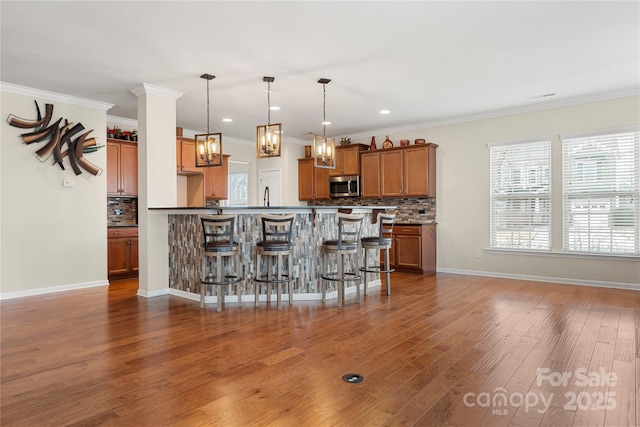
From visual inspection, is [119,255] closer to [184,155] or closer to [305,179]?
[184,155]

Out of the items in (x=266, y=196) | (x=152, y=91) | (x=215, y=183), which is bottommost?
(x=266, y=196)

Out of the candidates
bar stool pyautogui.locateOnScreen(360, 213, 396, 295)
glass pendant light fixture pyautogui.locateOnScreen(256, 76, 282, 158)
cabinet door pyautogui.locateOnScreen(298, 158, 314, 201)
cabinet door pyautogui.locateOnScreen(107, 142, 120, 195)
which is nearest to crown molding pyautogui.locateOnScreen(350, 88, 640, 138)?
cabinet door pyautogui.locateOnScreen(298, 158, 314, 201)

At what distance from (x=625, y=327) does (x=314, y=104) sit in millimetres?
4656

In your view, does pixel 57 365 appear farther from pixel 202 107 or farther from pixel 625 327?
pixel 625 327

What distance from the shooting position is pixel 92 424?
204 centimetres

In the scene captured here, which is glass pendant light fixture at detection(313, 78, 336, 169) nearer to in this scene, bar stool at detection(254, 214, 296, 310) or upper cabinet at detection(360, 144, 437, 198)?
bar stool at detection(254, 214, 296, 310)

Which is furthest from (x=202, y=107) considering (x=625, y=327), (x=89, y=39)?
(x=625, y=327)

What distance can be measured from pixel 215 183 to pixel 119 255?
7.11 feet

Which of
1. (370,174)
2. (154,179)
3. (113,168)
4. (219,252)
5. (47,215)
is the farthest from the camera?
(370,174)

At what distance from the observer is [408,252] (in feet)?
22.7

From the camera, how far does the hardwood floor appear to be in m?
2.14

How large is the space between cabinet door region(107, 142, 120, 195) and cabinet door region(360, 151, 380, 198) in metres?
4.41

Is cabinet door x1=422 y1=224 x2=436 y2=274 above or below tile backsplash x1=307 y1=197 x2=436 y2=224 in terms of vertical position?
below

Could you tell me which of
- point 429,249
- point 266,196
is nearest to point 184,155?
point 266,196
